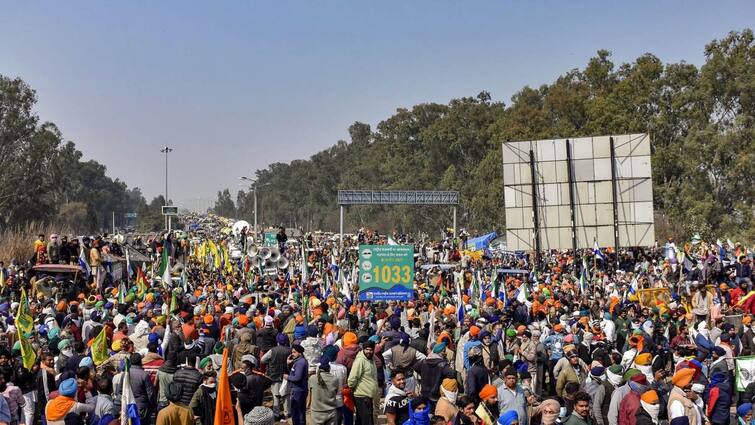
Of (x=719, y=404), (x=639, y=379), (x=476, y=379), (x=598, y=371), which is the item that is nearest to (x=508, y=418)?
(x=639, y=379)

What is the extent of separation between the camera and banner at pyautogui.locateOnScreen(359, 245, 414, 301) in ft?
55.7

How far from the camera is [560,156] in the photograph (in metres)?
24.4

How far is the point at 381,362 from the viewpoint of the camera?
11.5 meters

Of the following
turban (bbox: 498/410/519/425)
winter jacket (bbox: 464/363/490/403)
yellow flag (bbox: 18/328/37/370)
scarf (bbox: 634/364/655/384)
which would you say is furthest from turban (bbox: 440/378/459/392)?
yellow flag (bbox: 18/328/37/370)

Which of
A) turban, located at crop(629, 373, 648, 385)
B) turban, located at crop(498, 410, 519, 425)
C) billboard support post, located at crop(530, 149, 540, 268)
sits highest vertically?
billboard support post, located at crop(530, 149, 540, 268)

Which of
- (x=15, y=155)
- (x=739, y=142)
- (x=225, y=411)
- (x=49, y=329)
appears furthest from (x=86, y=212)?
(x=225, y=411)

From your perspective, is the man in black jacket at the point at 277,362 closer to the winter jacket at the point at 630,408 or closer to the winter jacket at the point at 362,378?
the winter jacket at the point at 362,378

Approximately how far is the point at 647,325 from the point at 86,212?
94.6 m

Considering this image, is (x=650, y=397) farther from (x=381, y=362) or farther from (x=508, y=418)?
(x=381, y=362)

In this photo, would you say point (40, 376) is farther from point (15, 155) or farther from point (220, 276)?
point (15, 155)

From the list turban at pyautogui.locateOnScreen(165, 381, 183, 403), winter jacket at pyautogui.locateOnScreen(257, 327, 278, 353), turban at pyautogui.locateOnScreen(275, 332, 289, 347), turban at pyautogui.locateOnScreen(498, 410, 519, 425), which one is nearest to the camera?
turban at pyautogui.locateOnScreen(498, 410, 519, 425)

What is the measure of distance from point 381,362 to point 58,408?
4.62 m

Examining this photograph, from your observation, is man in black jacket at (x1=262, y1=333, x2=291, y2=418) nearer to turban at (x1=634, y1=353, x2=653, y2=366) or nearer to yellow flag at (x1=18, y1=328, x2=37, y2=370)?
yellow flag at (x1=18, y1=328, x2=37, y2=370)

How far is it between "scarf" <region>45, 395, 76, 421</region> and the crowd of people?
0.01 m
